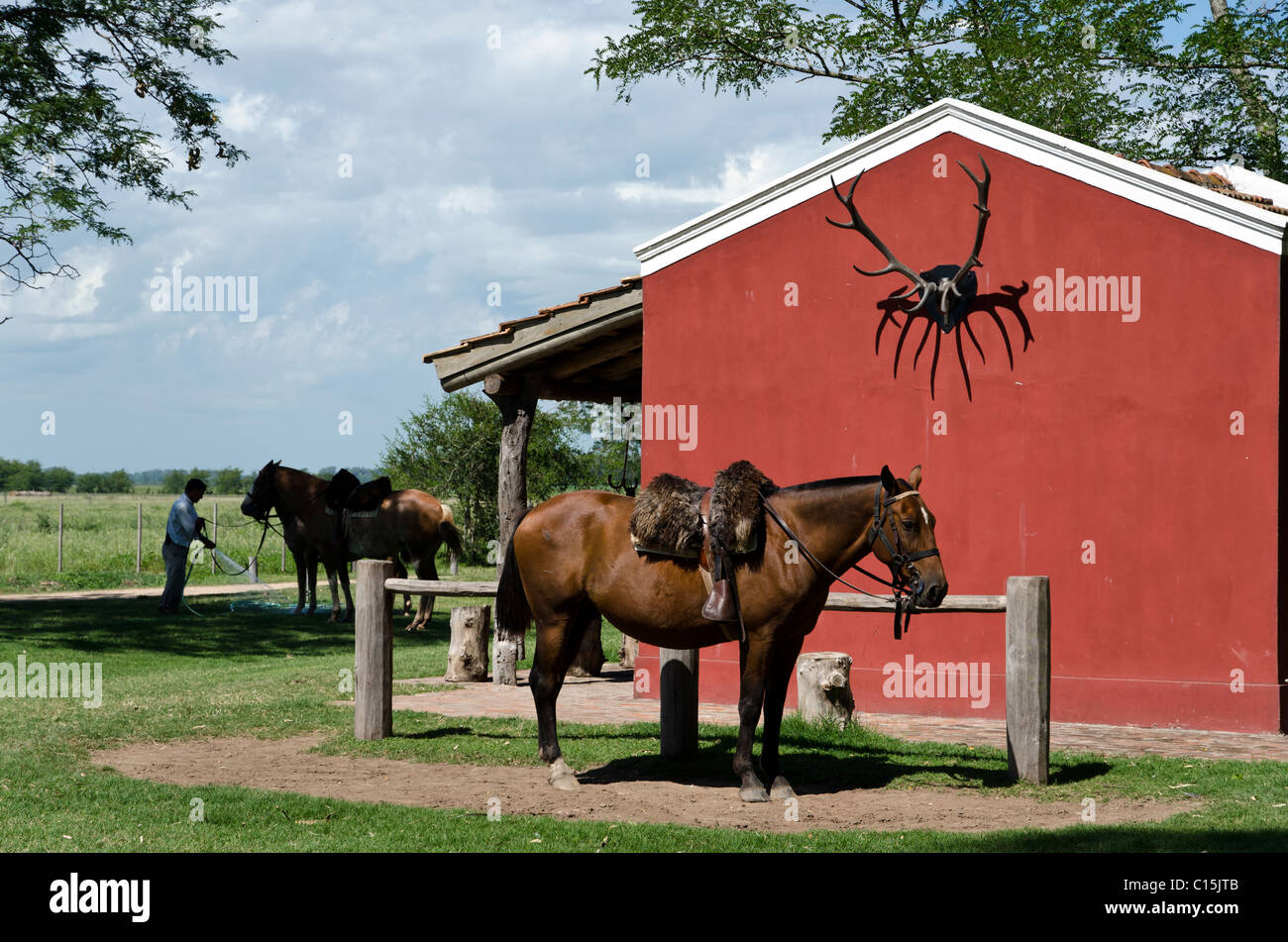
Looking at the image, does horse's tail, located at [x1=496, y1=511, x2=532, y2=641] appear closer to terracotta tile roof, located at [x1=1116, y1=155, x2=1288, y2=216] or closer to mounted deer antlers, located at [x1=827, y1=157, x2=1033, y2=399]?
mounted deer antlers, located at [x1=827, y1=157, x2=1033, y2=399]

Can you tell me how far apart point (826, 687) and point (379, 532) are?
10.7 m

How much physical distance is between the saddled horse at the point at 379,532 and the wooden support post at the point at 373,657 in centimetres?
881

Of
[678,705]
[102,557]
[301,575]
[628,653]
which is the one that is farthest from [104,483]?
[678,705]

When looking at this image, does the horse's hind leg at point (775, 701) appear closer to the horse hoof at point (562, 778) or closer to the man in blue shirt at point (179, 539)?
the horse hoof at point (562, 778)

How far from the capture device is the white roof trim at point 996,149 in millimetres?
10297

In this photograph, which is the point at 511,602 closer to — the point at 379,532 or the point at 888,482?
the point at 888,482

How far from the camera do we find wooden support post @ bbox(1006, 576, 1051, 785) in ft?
26.5

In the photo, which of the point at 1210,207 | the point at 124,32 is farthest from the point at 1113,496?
the point at 124,32

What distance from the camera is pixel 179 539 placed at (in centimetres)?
1877

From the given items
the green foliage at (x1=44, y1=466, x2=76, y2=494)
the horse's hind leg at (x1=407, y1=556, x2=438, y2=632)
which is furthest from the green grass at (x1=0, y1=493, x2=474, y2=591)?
the green foliage at (x1=44, y1=466, x2=76, y2=494)

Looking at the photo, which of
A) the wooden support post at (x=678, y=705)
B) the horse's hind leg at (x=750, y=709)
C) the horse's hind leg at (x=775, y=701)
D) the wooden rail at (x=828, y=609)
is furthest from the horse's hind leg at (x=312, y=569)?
the horse's hind leg at (x=750, y=709)
